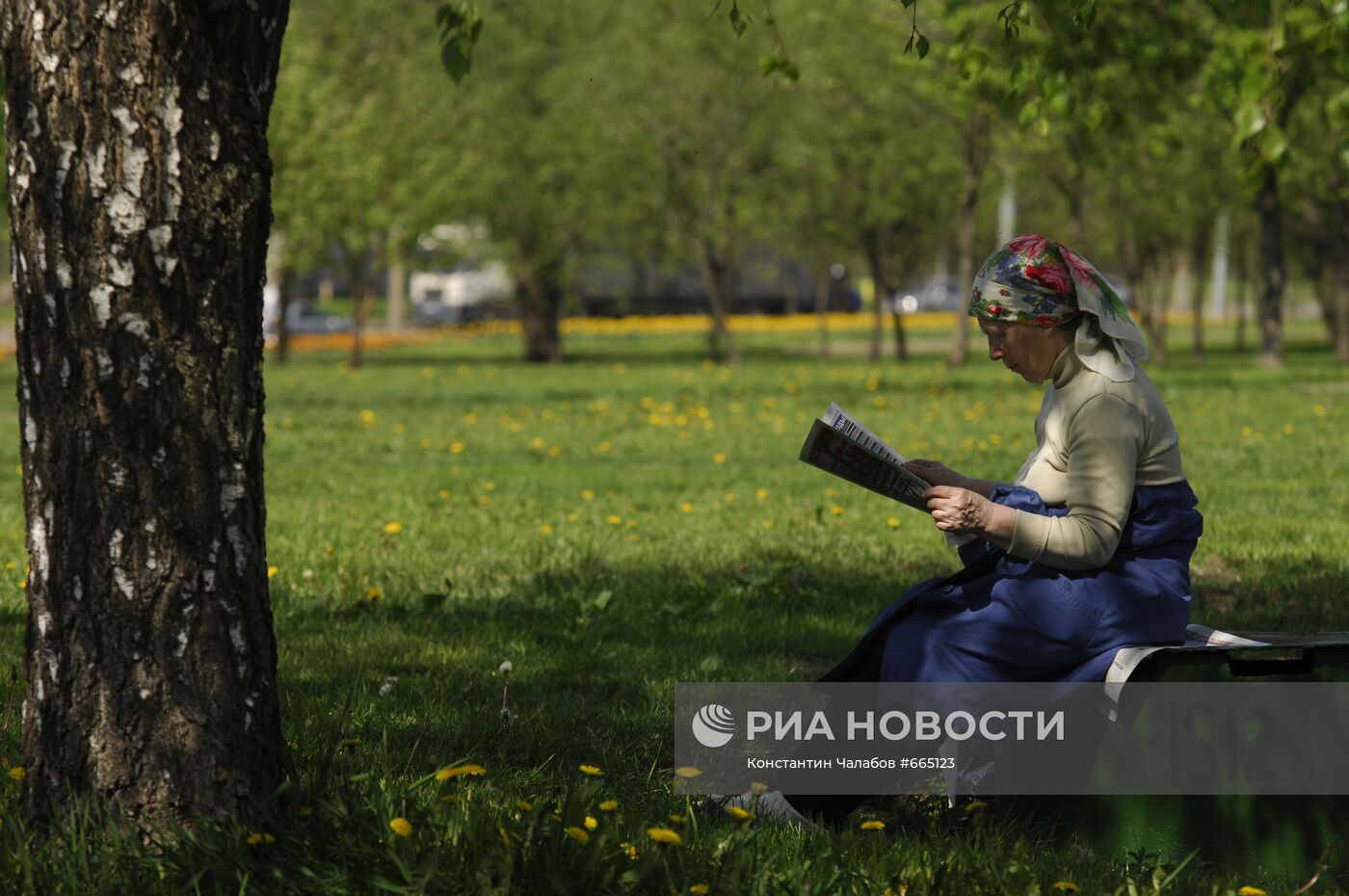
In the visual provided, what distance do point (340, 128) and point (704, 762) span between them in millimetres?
25987

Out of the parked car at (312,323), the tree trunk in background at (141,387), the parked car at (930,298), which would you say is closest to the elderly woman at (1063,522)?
the tree trunk in background at (141,387)

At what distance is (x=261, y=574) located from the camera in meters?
3.18

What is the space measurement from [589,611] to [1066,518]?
116 inches

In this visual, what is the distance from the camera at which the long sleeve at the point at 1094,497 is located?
3367 mm

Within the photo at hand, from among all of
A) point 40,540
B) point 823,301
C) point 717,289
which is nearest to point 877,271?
point 823,301

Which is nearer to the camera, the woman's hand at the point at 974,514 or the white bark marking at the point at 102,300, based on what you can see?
the white bark marking at the point at 102,300

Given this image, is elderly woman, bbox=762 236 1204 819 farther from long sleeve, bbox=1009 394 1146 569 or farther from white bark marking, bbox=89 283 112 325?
white bark marking, bbox=89 283 112 325

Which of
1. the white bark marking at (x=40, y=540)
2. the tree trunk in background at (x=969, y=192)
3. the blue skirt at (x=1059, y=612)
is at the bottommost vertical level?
the blue skirt at (x=1059, y=612)

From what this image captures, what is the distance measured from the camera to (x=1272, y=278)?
24469 millimetres

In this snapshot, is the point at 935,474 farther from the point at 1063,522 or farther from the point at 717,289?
the point at 717,289

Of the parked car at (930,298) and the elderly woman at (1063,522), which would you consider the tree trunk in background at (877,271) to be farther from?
the parked car at (930,298)

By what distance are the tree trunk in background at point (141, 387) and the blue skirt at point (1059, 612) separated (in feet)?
4.90

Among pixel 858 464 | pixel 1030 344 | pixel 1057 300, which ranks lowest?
pixel 858 464

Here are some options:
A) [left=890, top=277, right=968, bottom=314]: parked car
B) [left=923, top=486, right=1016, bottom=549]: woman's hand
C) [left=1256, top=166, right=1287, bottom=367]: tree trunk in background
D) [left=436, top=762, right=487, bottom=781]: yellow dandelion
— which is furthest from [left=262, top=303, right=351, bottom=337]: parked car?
[left=923, top=486, right=1016, bottom=549]: woman's hand
